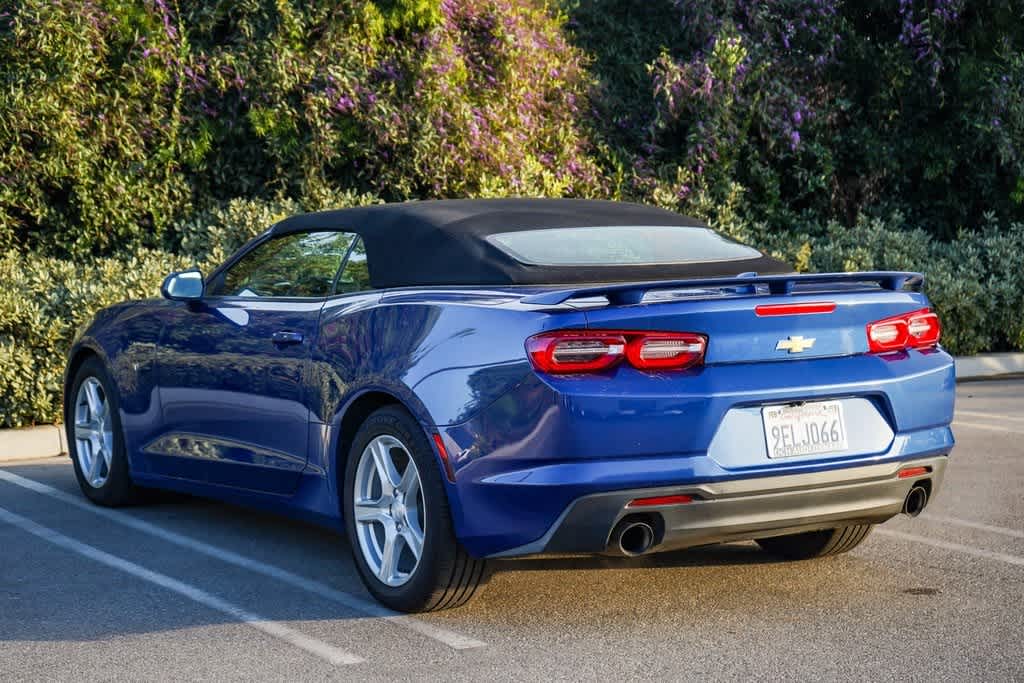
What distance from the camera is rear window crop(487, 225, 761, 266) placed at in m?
5.93

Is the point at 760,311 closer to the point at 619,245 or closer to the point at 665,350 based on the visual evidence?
the point at 665,350

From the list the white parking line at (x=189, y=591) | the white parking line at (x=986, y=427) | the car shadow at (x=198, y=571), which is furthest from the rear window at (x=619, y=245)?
the white parking line at (x=986, y=427)

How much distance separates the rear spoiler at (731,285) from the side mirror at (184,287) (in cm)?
229

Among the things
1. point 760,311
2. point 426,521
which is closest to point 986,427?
point 760,311

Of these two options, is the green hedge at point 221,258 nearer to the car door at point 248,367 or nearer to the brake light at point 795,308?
the car door at point 248,367

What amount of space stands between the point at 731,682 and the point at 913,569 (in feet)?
6.10

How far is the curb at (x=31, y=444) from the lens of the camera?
974 centimetres

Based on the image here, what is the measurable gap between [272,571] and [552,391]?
192cm

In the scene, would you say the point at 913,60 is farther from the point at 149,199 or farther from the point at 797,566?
the point at 797,566

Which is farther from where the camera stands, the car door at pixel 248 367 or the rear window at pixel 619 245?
the car door at pixel 248 367

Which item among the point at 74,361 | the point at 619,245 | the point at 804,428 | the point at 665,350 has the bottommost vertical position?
the point at 804,428

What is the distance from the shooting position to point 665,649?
16.3 ft

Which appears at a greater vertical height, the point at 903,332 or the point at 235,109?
the point at 235,109

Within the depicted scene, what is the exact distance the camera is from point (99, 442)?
781cm
